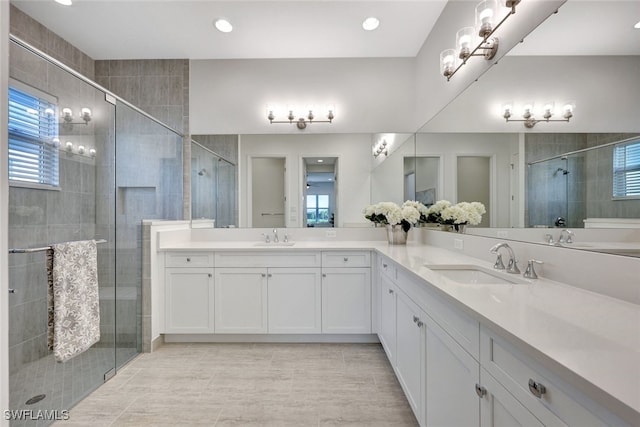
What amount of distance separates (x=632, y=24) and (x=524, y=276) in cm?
96

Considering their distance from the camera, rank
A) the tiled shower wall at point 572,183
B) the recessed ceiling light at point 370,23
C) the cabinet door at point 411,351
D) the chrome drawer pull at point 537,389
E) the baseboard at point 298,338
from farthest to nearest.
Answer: the baseboard at point 298,338
the recessed ceiling light at point 370,23
the cabinet door at point 411,351
the tiled shower wall at point 572,183
the chrome drawer pull at point 537,389

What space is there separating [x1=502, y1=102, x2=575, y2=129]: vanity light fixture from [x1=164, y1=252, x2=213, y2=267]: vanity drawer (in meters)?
2.42

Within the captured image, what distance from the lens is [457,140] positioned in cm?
213

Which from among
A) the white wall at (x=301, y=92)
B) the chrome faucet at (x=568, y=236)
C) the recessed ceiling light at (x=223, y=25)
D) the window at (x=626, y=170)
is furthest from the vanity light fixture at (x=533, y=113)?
the recessed ceiling light at (x=223, y=25)

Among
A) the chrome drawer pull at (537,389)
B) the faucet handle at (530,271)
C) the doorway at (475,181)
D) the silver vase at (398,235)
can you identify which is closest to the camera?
the chrome drawer pull at (537,389)

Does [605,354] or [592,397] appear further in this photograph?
[605,354]

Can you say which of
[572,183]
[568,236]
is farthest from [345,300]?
[572,183]

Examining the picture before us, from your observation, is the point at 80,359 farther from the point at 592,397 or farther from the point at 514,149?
the point at 514,149

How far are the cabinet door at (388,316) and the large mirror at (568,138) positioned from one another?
764 mm

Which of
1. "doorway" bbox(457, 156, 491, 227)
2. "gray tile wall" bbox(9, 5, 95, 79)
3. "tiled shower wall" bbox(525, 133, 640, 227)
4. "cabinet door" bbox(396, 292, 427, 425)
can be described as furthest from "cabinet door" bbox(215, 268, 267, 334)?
"gray tile wall" bbox(9, 5, 95, 79)

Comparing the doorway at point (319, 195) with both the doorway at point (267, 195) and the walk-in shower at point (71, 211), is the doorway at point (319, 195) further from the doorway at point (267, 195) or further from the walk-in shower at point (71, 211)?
the walk-in shower at point (71, 211)

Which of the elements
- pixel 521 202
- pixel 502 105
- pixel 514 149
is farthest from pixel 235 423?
pixel 502 105

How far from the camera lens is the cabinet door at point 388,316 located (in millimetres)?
1988

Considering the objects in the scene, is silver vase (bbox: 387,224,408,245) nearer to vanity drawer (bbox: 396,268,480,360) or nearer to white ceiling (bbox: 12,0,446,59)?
vanity drawer (bbox: 396,268,480,360)
